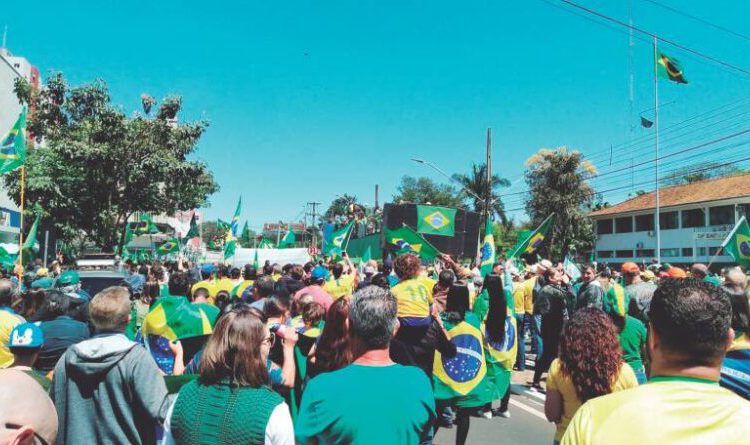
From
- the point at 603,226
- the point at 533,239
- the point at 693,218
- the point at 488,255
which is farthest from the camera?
the point at 603,226

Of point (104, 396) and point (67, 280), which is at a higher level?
point (67, 280)

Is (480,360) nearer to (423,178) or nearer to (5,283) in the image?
(5,283)

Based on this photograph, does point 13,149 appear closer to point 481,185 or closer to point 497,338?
point 497,338

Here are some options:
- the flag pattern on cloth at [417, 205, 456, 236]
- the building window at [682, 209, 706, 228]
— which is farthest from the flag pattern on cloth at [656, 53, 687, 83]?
the building window at [682, 209, 706, 228]

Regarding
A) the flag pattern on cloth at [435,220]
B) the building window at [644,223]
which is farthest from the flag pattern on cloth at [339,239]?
the building window at [644,223]

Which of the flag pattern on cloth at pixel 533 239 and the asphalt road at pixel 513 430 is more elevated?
the flag pattern on cloth at pixel 533 239

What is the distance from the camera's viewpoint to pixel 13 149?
10453mm

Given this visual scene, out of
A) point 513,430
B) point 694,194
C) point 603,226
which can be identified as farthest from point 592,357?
point 603,226

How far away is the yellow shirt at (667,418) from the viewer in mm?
1408

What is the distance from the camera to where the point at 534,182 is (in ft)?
152

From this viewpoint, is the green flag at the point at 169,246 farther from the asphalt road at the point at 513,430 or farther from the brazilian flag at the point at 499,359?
the brazilian flag at the point at 499,359

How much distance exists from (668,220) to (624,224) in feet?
14.8

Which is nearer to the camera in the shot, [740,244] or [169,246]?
[740,244]

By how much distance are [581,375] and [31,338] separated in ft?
10.5
